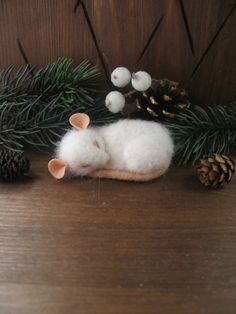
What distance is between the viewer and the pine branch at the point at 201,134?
1.88ft

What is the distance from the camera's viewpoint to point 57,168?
1.70 ft

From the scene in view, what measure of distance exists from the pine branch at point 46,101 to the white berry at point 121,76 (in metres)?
0.04

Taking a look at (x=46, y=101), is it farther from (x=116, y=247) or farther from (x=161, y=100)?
(x=116, y=247)

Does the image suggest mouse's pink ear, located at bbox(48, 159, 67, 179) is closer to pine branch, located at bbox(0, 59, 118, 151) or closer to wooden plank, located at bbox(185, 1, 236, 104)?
pine branch, located at bbox(0, 59, 118, 151)

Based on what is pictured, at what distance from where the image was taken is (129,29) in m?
0.59

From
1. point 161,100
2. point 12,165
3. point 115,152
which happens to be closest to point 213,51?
point 161,100

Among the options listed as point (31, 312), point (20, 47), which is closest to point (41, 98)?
point (20, 47)

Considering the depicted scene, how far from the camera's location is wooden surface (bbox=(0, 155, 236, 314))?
1.21 ft

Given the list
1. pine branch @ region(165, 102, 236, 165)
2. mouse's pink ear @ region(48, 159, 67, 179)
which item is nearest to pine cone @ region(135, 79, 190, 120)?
pine branch @ region(165, 102, 236, 165)

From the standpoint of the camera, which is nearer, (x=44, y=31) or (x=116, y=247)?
(x=116, y=247)

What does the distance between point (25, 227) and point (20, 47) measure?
0.91ft

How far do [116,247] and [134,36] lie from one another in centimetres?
30

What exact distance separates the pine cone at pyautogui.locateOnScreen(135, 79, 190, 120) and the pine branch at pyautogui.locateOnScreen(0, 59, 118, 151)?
0.05m

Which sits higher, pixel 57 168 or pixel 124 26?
pixel 124 26
